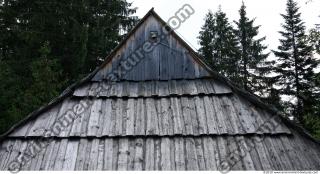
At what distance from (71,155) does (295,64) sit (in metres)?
24.2

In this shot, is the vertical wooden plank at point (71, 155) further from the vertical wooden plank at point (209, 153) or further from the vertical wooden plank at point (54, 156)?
the vertical wooden plank at point (209, 153)

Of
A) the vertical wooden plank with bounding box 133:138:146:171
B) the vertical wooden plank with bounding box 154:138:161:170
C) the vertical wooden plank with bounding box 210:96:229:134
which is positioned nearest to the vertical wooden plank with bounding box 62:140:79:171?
the vertical wooden plank with bounding box 133:138:146:171

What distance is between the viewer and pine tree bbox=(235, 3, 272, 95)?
84.1ft

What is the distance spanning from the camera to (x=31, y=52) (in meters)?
16.5

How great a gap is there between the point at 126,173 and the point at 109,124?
45.5 inches

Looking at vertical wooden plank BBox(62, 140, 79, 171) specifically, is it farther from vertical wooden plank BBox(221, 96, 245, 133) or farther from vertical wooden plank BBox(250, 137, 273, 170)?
vertical wooden plank BBox(250, 137, 273, 170)

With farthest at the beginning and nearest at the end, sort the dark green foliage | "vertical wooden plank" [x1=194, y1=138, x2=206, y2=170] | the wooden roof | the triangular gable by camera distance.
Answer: the dark green foliage → the triangular gable → the wooden roof → "vertical wooden plank" [x1=194, y1=138, x2=206, y2=170]

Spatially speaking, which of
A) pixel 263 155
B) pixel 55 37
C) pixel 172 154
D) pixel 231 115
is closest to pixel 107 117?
pixel 172 154

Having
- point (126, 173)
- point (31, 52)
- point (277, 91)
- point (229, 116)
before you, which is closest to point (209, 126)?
point (229, 116)

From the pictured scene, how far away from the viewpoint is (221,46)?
2583 centimetres

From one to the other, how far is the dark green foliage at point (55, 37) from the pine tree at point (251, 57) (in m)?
12.8

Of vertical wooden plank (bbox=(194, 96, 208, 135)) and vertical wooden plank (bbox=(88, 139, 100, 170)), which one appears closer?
vertical wooden plank (bbox=(88, 139, 100, 170))

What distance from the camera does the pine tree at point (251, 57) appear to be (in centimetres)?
2562

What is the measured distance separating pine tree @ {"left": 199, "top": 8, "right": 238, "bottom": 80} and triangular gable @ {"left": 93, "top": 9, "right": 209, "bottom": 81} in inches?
684
